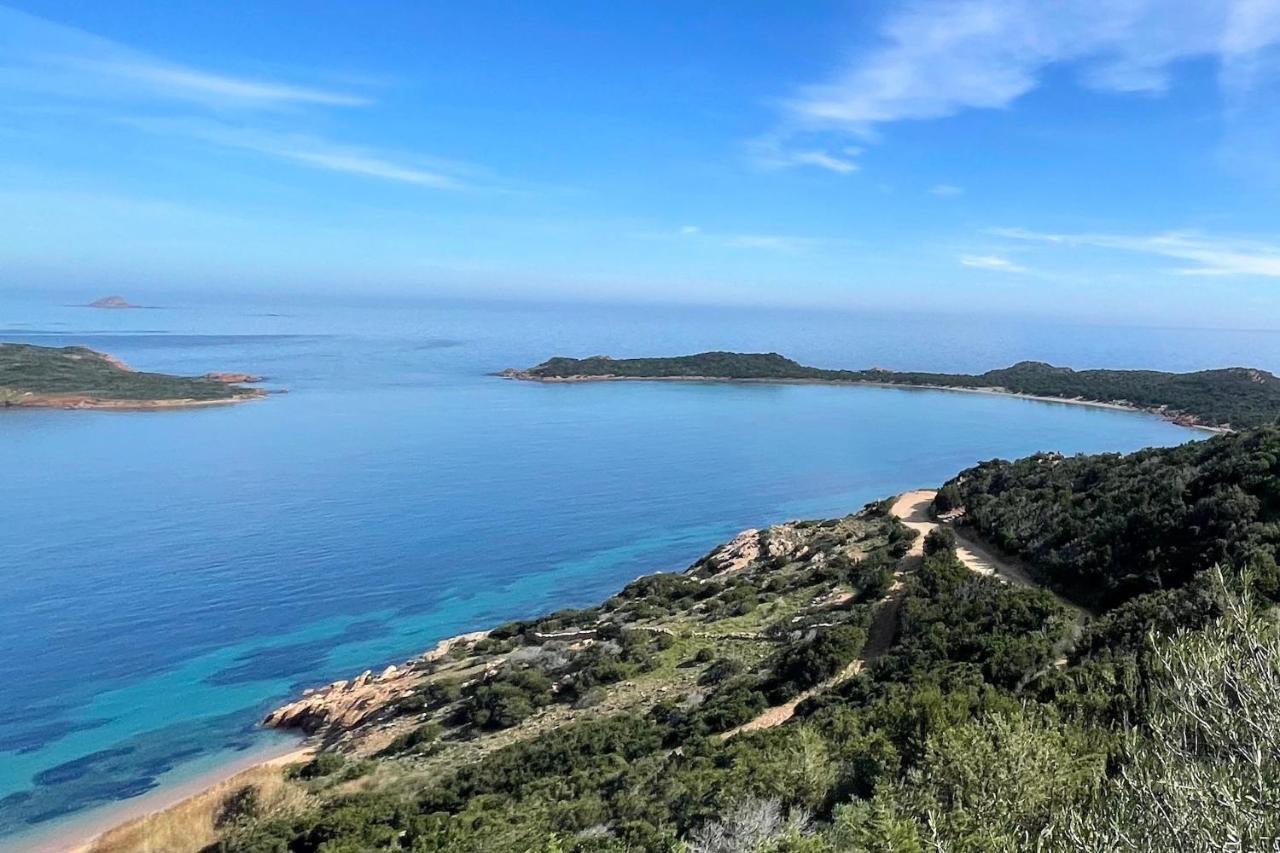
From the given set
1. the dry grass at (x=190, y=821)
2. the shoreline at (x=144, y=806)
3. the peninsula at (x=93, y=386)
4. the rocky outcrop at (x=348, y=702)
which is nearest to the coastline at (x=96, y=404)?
the peninsula at (x=93, y=386)

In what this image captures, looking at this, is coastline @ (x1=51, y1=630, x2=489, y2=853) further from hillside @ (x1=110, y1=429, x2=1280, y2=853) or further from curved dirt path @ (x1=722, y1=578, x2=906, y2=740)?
curved dirt path @ (x1=722, y1=578, x2=906, y2=740)

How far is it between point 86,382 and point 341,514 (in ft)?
164

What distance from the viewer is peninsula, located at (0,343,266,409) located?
67.1 metres

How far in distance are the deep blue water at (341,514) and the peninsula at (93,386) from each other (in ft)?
10.7

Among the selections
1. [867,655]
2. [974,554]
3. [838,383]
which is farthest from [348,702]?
[838,383]

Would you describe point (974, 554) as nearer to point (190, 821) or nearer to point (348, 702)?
point (348, 702)

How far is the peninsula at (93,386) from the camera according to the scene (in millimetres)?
67125

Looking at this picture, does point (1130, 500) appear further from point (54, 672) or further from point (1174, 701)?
point (54, 672)

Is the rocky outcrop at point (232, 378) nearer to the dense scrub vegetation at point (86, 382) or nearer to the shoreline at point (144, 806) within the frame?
the dense scrub vegetation at point (86, 382)

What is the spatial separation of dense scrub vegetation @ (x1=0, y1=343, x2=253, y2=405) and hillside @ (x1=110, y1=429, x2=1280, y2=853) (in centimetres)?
6005

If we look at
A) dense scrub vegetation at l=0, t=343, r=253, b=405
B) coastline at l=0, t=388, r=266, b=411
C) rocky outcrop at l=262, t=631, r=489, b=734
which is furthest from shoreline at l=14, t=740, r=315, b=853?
dense scrub vegetation at l=0, t=343, r=253, b=405

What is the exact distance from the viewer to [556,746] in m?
14.5

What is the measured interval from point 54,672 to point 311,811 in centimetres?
1369

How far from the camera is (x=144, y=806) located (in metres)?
16.0
